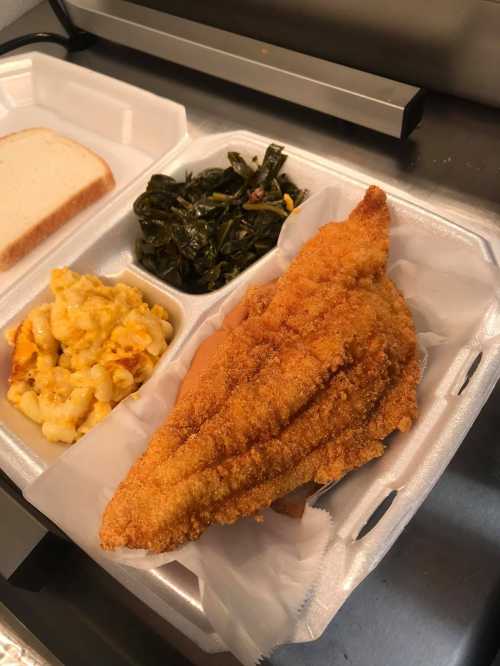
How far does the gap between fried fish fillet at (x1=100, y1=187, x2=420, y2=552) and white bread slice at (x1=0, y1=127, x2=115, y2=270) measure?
952 millimetres

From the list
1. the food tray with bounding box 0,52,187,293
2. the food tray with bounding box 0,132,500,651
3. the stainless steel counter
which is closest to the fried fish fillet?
the food tray with bounding box 0,132,500,651

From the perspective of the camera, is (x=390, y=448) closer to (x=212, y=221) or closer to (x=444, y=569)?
(x=444, y=569)

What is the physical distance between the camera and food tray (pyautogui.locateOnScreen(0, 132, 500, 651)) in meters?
1.12

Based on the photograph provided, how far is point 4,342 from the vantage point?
1.60 metres

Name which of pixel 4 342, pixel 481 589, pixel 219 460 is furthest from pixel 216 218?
pixel 481 589

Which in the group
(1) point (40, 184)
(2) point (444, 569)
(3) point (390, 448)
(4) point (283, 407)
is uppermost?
(1) point (40, 184)

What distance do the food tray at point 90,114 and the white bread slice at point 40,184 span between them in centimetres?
4

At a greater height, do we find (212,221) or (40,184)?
(40,184)

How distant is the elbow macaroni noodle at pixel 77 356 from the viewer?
1457 mm

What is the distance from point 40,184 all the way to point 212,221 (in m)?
0.75

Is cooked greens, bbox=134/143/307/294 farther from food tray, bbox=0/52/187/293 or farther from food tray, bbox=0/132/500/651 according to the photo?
food tray, bbox=0/52/187/293

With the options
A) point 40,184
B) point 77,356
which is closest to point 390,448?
point 77,356

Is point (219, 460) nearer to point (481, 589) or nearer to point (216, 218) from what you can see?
point (481, 589)

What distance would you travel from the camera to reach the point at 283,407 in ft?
3.83
